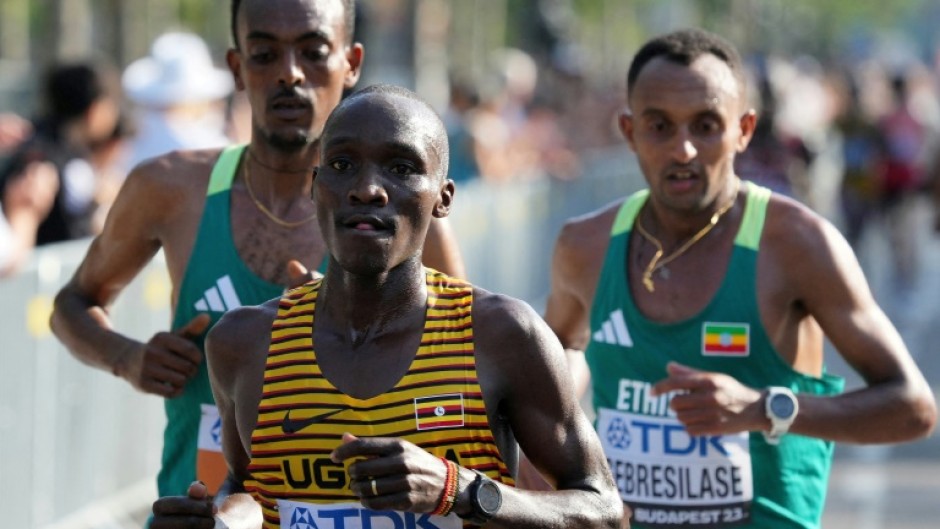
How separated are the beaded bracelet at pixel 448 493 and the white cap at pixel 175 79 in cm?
641

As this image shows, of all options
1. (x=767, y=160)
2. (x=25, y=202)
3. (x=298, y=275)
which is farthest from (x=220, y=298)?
(x=767, y=160)

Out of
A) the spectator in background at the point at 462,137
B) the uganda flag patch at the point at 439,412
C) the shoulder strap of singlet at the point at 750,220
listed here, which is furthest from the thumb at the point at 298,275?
the spectator in background at the point at 462,137

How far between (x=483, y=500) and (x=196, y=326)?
174cm

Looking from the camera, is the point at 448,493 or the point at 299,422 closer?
the point at 448,493

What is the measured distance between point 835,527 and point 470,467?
6.72m

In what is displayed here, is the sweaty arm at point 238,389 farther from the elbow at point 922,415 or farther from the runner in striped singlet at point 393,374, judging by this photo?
the elbow at point 922,415

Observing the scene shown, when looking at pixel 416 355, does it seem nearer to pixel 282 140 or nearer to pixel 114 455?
pixel 282 140

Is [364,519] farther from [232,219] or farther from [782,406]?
[232,219]

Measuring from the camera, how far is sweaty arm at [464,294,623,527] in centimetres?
359

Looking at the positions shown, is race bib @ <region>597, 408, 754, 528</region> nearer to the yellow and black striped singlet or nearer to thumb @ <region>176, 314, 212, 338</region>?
thumb @ <region>176, 314, 212, 338</region>

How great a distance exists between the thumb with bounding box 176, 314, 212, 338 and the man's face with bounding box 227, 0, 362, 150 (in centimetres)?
50

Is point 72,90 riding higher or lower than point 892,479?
higher

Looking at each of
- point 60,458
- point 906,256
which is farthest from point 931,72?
point 60,458

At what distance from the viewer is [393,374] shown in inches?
142
